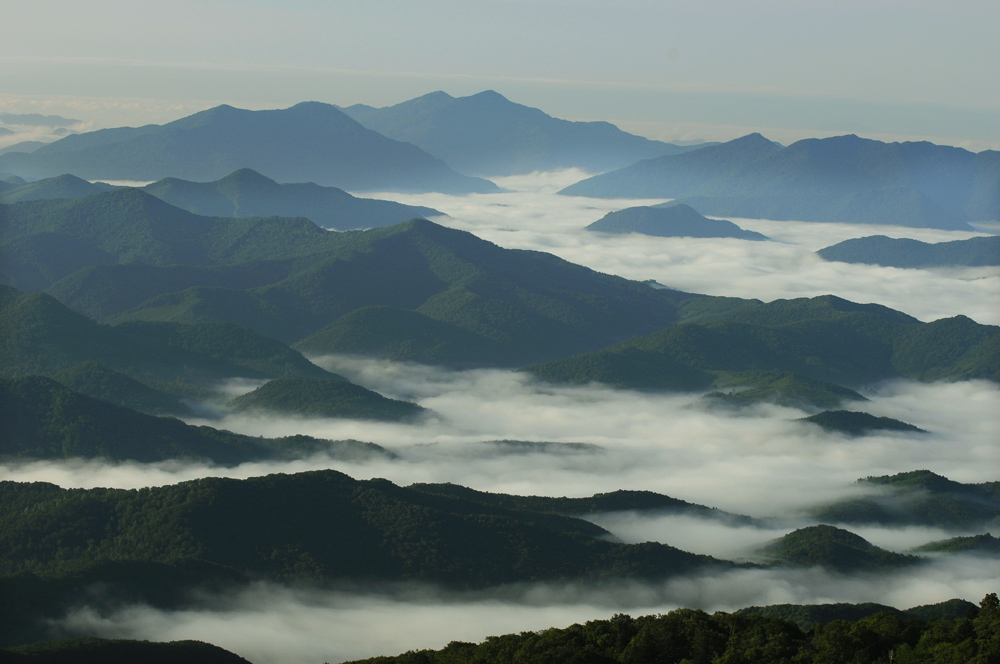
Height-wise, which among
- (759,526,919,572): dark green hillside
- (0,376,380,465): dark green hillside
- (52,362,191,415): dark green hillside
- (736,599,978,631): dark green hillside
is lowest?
(736,599,978,631): dark green hillside

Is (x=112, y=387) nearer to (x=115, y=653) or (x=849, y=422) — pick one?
(x=115, y=653)

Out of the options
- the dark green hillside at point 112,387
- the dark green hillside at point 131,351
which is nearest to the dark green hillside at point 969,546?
the dark green hillside at point 112,387

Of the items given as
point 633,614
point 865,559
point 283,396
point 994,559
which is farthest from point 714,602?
point 283,396

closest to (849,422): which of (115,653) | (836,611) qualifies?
(836,611)

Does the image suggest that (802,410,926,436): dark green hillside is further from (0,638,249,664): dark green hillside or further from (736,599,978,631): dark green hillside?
(0,638,249,664): dark green hillside

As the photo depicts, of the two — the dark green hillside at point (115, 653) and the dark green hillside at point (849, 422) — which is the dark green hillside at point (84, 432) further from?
the dark green hillside at point (849, 422)

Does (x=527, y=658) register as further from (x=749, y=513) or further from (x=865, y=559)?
(x=749, y=513)

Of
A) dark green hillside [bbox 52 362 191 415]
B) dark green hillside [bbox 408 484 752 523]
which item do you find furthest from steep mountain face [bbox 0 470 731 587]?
dark green hillside [bbox 52 362 191 415]
